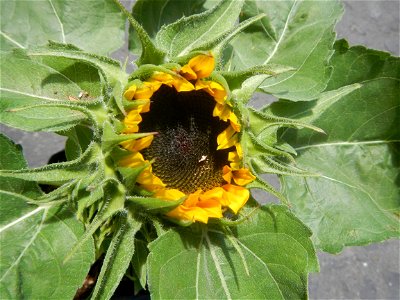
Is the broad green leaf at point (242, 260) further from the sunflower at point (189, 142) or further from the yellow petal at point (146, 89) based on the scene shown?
the yellow petal at point (146, 89)

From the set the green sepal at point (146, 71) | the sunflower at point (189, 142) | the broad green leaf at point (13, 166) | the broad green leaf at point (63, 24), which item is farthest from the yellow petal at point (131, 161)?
the broad green leaf at point (63, 24)

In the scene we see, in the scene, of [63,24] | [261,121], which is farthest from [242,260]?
[63,24]

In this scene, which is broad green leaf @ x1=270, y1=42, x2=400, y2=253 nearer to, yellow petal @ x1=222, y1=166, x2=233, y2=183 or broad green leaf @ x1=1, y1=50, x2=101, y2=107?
yellow petal @ x1=222, y1=166, x2=233, y2=183

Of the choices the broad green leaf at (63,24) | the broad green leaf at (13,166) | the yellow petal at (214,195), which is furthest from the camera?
the broad green leaf at (63,24)

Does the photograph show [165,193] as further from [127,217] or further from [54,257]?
[54,257]

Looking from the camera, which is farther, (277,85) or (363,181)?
(363,181)

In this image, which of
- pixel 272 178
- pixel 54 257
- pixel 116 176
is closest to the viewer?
pixel 116 176

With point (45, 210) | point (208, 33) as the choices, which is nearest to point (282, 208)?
point (208, 33)

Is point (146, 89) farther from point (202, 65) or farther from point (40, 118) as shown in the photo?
point (40, 118)
